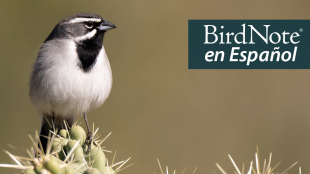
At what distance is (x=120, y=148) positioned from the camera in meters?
7.35

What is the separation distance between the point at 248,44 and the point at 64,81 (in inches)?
167

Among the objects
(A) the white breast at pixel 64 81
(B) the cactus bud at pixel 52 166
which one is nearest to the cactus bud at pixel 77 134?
(B) the cactus bud at pixel 52 166

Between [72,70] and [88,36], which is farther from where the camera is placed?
[88,36]

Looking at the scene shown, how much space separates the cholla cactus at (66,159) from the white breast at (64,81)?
3.44 ft

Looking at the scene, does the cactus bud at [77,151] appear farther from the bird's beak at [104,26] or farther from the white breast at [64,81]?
the bird's beak at [104,26]

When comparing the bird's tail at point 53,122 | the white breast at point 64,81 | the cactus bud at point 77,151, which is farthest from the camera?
the bird's tail at point 53,122

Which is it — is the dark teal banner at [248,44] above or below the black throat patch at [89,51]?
below

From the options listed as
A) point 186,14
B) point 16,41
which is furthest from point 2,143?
point 186,14

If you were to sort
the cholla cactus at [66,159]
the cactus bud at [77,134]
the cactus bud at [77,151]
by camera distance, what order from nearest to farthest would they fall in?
the cholla cactus at [66,159], the cactus bud at [77,151], the cactus bud at [77,134]

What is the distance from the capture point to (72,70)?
4.23 meters

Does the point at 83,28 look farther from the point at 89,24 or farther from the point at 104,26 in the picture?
the point at 104,26

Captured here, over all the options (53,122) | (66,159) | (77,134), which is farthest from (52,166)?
(53,122)

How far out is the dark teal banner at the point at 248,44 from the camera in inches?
301

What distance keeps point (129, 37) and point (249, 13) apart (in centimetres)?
233
